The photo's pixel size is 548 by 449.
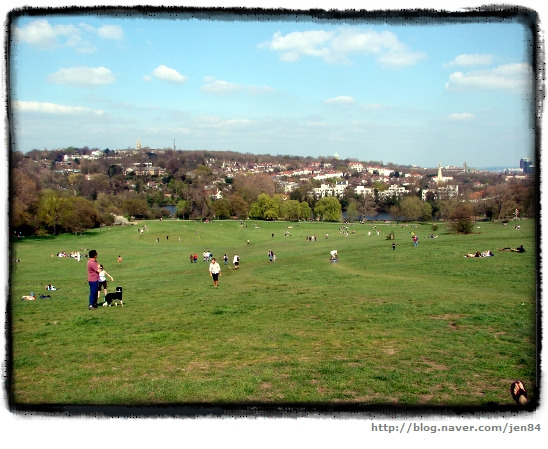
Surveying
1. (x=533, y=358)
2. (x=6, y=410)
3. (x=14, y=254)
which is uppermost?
(x=14, y=254)

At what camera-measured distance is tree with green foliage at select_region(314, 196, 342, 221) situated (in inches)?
2344

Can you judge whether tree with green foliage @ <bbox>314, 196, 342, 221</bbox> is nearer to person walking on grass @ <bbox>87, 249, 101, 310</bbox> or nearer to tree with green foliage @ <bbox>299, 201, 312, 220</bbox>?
tree with green foliage @ <bbox>299, 201, 312, 220</bbox>

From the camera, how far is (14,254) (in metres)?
5.95

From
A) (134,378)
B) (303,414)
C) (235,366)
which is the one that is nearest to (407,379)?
(303,414)

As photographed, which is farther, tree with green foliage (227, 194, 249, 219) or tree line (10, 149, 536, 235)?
tree with green foliage (227, 194, 249, 219)

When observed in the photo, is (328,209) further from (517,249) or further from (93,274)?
(93,274)

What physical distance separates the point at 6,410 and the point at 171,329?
3314 mm

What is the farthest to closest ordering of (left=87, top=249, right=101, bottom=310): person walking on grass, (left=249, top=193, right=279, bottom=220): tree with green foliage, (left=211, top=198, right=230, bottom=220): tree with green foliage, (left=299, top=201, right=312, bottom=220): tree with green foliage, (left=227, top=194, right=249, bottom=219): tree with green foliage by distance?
(left=299, top=201, right=312, bottom=220): tree with green foliage
(left=211, top=198, right=230, bottom=220): tree with green foliage
(left=249, top=193, right=279, bottom=220): tree with green foliage
(left=227, top=194, right=249, bottom=219): tree with green foliage
(left=87, top=249, right=101, bottom=310): person walking on grass

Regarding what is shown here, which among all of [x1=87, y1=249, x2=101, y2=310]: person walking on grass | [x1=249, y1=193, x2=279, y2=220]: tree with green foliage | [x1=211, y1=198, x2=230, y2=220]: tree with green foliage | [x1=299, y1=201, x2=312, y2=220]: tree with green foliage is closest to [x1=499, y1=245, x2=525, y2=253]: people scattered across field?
[x1=87, y1=249, x2=101, y2=310]: person walking on grass

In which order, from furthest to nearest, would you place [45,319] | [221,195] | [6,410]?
[221,195] < [45,319] < [6,410]

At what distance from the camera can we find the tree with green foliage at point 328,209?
59547 millimetres

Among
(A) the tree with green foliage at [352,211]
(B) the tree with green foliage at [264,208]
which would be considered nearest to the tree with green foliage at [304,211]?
(B) the tree with green foliage at [264,208]

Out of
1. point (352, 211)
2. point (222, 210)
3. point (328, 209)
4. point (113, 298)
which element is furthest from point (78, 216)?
point (352, 211)

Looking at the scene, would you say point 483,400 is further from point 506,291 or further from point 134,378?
point 506,291
